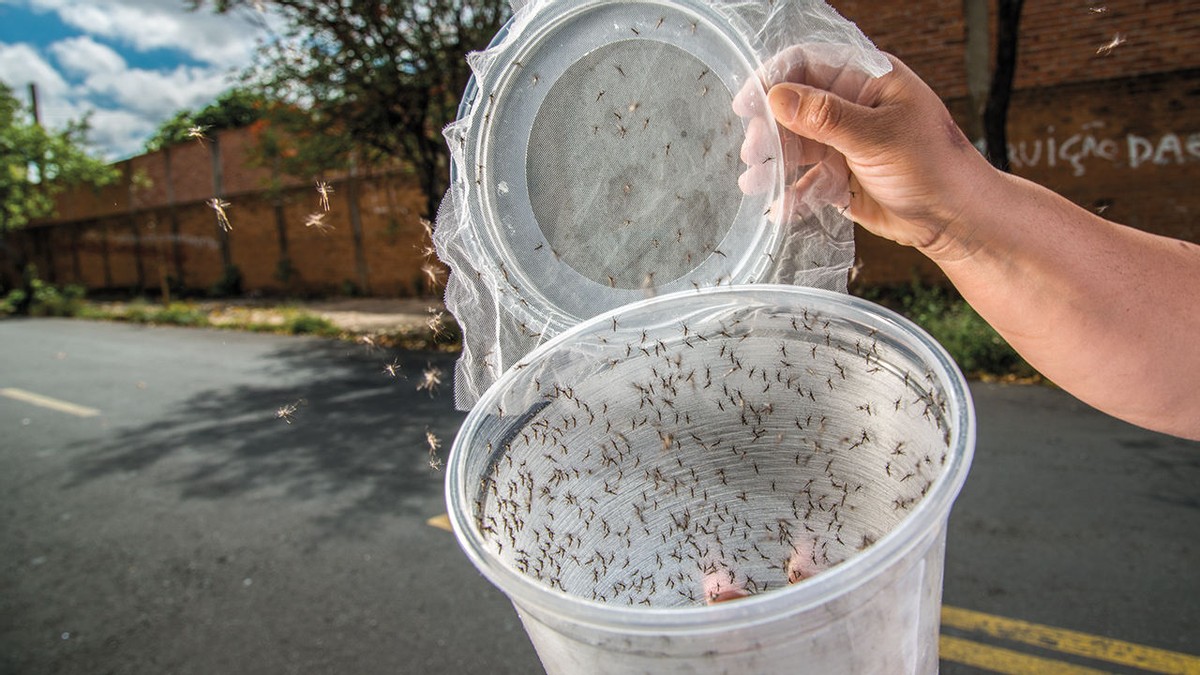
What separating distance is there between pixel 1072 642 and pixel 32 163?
3614 centimetres

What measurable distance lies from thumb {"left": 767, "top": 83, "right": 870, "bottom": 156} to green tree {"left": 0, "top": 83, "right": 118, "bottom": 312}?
1348 inches

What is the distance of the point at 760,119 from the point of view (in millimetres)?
1488

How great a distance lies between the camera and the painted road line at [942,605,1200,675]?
147 inches

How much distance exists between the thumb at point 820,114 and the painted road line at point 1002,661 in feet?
11.1

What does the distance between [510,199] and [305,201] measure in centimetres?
2296

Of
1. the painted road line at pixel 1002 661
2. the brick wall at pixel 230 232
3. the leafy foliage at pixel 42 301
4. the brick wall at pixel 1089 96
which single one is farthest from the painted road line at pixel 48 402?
the leafy foliage at pixel 42 301

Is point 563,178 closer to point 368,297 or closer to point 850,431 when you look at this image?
point 850,431

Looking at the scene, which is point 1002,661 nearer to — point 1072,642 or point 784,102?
point 1072,642

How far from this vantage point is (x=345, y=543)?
18.1ft

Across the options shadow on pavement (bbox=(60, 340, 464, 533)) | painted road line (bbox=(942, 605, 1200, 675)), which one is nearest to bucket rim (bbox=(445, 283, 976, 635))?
painted road line (bbox=(942, 605, 1200, 675))

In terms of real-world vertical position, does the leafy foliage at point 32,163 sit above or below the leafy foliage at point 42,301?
above

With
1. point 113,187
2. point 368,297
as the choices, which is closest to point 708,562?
point 368,297

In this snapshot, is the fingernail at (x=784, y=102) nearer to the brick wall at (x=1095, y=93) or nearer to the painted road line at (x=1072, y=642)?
the painted road line at (x=1072, y=642)

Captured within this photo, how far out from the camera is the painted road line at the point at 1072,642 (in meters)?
3.74
